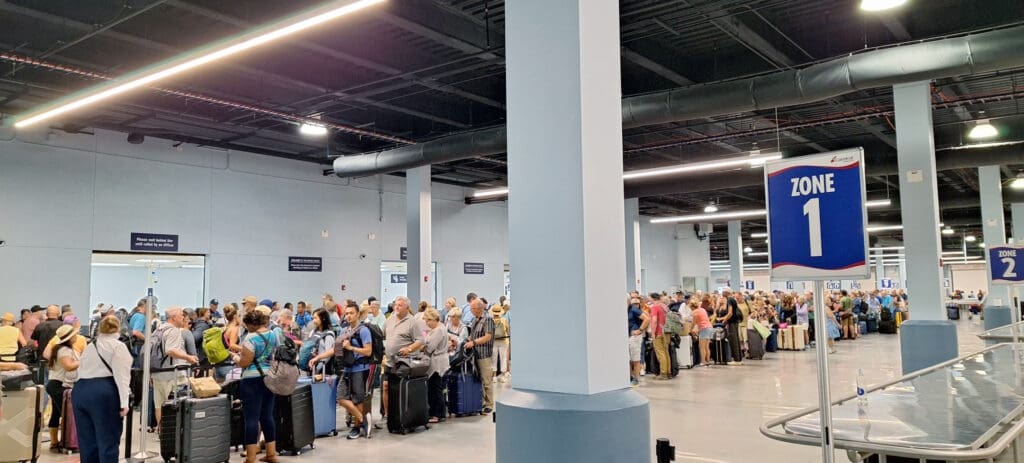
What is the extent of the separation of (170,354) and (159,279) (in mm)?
9358

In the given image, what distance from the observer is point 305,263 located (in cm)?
1702

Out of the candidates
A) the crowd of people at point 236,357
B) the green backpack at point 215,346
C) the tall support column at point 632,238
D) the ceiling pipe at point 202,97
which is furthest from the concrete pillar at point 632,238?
the green backpack at point 215,346

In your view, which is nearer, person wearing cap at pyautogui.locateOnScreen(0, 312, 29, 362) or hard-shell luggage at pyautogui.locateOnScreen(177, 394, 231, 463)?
hard-shell luggage at pyautogui.locateOnScreen(177, 394, 231, 463)

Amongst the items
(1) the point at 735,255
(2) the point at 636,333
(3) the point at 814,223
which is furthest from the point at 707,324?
(1) the point at 735,255

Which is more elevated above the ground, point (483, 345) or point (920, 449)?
point (920, 449)

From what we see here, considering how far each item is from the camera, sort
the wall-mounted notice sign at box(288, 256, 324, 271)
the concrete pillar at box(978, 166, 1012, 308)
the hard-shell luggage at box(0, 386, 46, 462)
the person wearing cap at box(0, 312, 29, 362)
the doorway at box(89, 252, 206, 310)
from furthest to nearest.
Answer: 1. the wall-mounted notice sign at box(288, 256, 324, 271)
2. the concrete pillar at box(978, 166, 1012, 308)
3. the doorway at box(89, 252, 206, 310)
4. the person wearing cap at box(0, 312, 29, 362)
5. the hard-shell luggage at box(0, 386, 46, 462)

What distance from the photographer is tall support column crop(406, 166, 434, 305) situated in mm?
15188

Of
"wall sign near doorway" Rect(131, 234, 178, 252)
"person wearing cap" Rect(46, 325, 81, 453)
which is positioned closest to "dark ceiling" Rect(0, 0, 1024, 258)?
"wall sign near doorway" Rect(131, 234, 178, 252)

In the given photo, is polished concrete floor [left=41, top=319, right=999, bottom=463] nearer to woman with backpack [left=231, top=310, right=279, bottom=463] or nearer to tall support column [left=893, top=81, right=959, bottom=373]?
woman with backpack [left=231, top=310, right=279, bottom=463]

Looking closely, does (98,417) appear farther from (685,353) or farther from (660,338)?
(685,353)

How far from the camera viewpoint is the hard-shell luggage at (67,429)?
22.7 ft

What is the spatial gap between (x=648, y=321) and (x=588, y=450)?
29.7 feet

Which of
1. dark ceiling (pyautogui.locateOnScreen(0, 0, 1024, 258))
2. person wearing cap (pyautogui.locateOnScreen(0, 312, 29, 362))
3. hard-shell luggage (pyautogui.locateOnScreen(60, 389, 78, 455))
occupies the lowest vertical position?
hard-shell luggage (pyautogui.locateOnScreen(60, 389, 78, 455))

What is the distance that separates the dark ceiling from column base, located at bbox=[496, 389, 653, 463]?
5.19 metres
